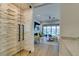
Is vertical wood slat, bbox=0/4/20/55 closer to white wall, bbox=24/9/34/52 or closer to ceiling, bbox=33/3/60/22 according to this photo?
white wall, bbox=24/9/34/52

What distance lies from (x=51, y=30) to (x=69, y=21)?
29 cm

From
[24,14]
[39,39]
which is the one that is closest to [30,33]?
[39,39]

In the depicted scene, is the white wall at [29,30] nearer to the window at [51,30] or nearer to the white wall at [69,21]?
the window at [51,30]

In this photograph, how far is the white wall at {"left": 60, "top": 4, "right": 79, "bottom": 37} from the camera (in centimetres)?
128

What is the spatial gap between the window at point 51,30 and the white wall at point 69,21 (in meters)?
0.06

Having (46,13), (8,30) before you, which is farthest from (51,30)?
(8,30)

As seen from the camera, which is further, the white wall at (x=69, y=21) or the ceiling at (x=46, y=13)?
the ceiling at (x=46, y=13)

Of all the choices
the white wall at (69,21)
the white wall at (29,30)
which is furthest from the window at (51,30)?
the white wall at (29,30)

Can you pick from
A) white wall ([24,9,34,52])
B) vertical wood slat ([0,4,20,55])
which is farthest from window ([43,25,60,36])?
vertical wood slat ([0,4,20,55])

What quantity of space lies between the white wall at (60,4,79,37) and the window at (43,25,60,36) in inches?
2.3

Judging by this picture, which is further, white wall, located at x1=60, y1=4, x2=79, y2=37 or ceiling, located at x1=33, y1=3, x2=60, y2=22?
ceiling, located at x1=33, y1=3, x2=60, y2=22

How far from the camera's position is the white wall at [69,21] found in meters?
1.28

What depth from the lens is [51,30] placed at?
1503 mm

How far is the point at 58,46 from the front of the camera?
1.47 meters
